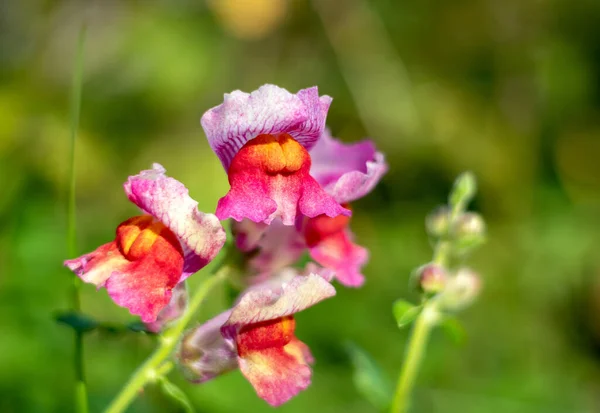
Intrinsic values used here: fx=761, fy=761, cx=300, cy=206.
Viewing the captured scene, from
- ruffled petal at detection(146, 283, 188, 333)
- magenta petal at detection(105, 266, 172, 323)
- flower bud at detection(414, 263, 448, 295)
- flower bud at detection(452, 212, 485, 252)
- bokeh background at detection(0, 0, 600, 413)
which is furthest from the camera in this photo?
bokeh background at detection(0, 0, 600, 413)

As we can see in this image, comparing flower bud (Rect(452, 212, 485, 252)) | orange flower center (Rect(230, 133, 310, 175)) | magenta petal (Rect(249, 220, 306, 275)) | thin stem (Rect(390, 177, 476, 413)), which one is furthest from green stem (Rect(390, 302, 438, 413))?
orange flower center (Rect(230, 133, 310, 175))

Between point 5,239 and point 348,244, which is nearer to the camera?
point 348,244

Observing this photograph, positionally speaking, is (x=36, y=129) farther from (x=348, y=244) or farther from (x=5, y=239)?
(x=348, y=244)

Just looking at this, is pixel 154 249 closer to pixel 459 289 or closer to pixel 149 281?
pixel 149 281

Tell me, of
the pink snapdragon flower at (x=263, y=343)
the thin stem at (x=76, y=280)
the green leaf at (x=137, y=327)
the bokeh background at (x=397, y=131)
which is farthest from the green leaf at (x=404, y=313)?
the bokeh background at (x=397, y=131)

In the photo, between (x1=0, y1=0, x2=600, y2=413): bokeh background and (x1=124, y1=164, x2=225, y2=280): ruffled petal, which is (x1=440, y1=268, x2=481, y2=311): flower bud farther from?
(x1=0, y1=0, x2=600, y2=413): bokeh background

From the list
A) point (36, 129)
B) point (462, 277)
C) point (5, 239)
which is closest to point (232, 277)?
point (462, 277)

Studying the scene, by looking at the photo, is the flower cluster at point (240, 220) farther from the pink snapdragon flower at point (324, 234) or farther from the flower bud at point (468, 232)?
the flower bud at point (468, 232)
